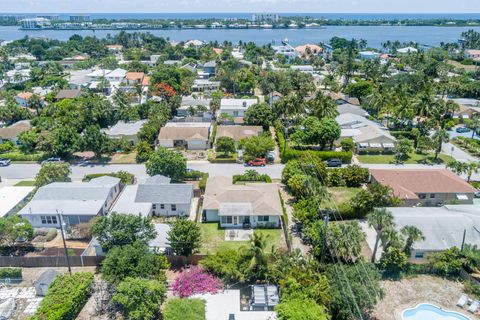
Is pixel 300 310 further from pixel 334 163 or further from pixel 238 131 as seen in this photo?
pixel 238 131

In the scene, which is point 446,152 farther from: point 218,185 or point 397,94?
point 218,185

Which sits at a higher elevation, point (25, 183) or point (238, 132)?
point (238, 132)

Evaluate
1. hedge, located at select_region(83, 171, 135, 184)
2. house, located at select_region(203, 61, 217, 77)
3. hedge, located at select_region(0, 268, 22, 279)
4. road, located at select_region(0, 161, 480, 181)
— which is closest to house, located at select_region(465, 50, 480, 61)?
house, located at select_region(203, 61, 217, 77)

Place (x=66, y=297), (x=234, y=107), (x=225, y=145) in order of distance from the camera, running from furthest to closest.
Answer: (x=234, y=107), (x=225, y=145), (x=66, y=297)

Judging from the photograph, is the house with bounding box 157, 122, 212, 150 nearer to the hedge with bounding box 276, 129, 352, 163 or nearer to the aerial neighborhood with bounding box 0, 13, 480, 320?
the aerial neighborhood with bounding box 0, 13, 480, 320

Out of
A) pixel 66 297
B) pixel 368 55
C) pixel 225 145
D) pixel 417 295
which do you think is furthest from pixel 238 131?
pixel 368 55

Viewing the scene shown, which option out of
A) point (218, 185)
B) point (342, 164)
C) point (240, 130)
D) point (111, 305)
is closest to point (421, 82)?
point (342, 164)

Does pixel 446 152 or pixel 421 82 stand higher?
pixel 421 82

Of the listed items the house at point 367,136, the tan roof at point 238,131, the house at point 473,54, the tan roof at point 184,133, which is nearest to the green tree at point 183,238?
the tan roof at point 184,133
